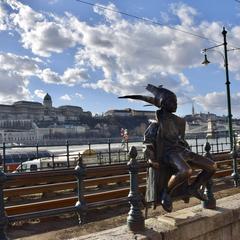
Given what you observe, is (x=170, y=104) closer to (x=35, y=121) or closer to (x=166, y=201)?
(x=166, y=201)

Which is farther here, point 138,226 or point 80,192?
point 80,192

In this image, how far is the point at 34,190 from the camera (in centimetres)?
999

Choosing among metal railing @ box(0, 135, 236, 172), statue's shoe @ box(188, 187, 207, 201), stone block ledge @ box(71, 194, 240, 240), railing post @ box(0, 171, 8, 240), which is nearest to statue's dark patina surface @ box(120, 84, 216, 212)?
statue's shoe @ box(188, 187, 207, 201)

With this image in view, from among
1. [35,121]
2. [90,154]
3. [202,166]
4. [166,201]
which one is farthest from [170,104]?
[35,121]

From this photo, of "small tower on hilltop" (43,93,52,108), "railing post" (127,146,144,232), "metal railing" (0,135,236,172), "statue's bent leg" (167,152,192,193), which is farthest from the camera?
"small tower on hilltop" (43,93,52,108)

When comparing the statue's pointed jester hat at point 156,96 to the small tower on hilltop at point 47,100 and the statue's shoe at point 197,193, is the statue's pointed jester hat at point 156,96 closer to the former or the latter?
the statue's shoe at point 197,193

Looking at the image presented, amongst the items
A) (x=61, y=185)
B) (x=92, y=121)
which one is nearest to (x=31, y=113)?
(x=92, y=121)

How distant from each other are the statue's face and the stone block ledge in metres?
1.39

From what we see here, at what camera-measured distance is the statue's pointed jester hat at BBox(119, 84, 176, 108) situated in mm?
5894

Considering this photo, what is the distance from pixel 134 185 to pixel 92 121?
97.2 meters

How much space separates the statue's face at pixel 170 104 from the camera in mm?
5844

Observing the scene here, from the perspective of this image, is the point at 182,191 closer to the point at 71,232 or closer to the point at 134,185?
the point at 134,185

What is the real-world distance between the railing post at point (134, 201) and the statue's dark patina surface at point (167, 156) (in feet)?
0.93

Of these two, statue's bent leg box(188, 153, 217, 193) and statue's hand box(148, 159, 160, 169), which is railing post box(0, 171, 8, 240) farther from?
statue's bent leg box(188, 153, 217, 193)
